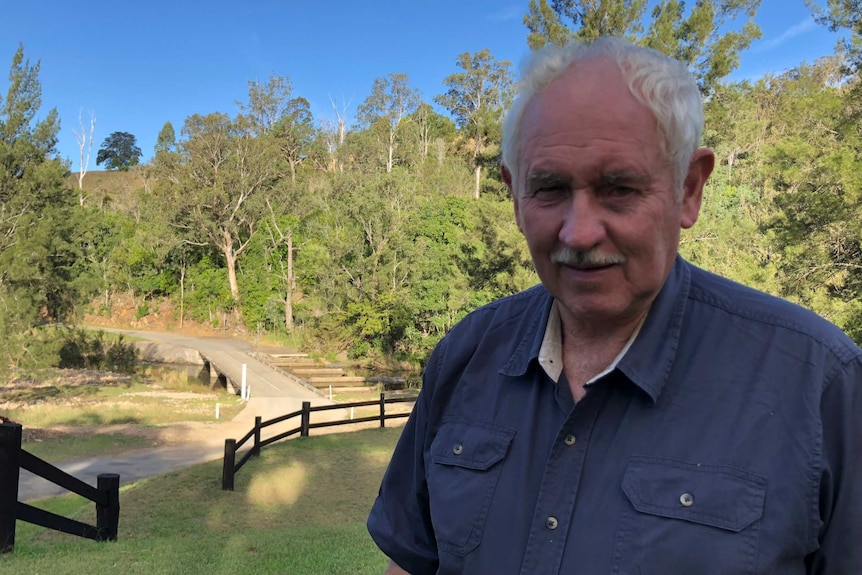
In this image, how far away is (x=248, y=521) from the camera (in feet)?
27.5

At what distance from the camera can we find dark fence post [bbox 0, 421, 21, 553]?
508 cm

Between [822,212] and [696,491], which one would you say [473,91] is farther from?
[696,491]

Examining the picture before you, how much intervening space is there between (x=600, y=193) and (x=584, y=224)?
6 cm

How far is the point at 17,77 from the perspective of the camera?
20.1 meters

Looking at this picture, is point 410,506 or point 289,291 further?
point 289,291

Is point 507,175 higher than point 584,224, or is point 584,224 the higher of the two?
point 507,175

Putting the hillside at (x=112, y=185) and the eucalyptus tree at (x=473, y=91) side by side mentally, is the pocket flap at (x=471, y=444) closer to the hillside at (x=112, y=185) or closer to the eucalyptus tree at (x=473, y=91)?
the eucalyptus tree at (x=473, y=91)

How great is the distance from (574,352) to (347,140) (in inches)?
1706

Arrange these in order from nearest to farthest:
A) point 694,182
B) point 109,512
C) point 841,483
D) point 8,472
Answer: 1. point 841,483
2. point 694,182
3. point 8,472
4. point 109,512

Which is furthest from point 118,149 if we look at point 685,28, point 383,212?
point 685,28

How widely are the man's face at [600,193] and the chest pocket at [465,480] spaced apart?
0.31 m

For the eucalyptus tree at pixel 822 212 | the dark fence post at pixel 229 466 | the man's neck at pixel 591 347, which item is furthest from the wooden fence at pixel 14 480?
the eucalyptus tree at pixel 822 212

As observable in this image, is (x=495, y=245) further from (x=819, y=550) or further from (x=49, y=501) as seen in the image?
(x=819, y=550)

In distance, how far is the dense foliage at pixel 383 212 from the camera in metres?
12.5
